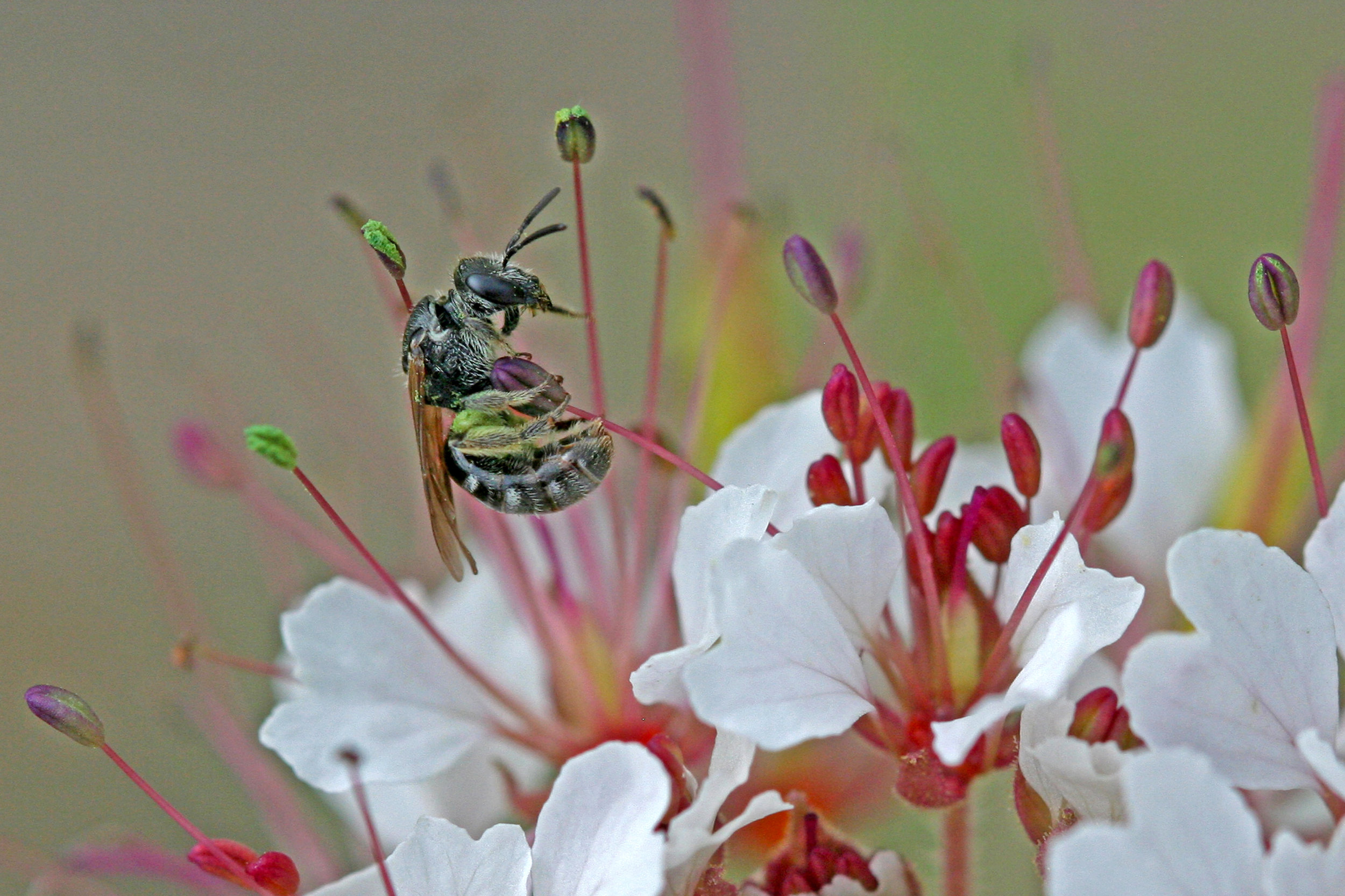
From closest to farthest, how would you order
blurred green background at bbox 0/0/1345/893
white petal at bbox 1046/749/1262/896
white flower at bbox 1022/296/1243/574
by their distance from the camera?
white petal at bbox 1046/749/1262/896 → white flower at bbox 1022/296/1243/574 → blurred green background at bbox 0/0/1345/893

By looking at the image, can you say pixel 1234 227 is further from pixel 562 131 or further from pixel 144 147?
pixel 144 147

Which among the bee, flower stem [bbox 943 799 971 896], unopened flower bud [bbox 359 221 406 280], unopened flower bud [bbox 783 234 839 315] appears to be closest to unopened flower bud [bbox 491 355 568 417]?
the bee

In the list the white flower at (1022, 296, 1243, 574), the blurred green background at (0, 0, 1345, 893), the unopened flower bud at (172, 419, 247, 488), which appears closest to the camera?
the unopened flower bud at (172, 419, 247, 488)

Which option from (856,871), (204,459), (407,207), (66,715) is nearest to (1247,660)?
(856,871)

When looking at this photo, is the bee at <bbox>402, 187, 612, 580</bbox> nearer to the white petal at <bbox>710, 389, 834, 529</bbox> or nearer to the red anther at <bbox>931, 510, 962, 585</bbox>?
the white petal at <bbox>710, 389, 834, 529</bbox>

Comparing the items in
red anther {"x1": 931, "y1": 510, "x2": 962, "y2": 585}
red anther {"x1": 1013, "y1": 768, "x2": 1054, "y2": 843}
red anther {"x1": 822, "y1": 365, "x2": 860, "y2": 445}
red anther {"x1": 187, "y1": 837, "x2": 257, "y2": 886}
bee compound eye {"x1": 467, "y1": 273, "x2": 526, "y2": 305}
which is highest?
bee compound eye {"x1": 467, "y1": 273, "x2": 526, "y2": 305}

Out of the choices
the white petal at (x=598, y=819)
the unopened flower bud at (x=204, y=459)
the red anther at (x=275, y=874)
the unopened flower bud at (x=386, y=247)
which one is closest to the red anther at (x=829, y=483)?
the white petal at (x=598, y=819)

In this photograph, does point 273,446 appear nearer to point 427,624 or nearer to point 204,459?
point 427,624

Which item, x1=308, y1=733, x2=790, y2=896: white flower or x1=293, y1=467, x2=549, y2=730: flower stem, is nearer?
x1=308, y1=733, x2=790, y2=896: white flower
